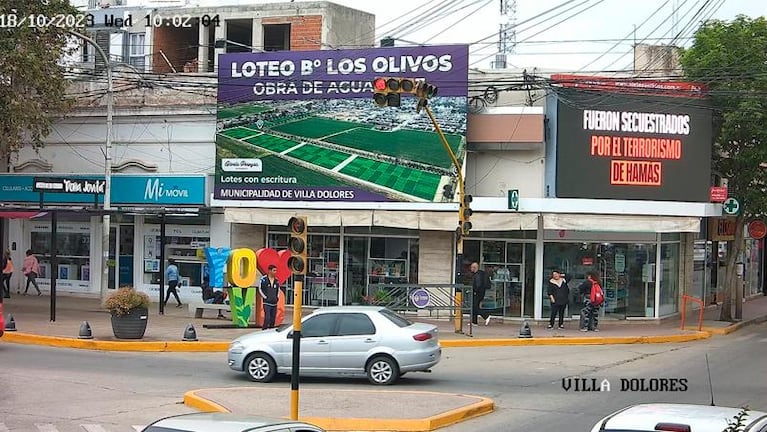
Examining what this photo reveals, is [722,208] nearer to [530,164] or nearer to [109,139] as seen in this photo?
[530,164]

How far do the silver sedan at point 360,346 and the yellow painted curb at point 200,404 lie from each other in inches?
105

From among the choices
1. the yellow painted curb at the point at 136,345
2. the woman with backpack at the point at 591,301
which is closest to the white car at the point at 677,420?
the yellow painted curb at the point at 136,345

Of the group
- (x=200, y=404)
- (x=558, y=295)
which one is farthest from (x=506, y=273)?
(x=200, y=404)

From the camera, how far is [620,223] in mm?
30188

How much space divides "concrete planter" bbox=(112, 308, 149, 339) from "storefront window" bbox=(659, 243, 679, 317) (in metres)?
16.6

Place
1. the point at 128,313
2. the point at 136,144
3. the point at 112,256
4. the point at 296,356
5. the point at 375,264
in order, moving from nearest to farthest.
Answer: the point at 296,356
the point at 128,313
the point at 375,264
the point at 136,144
the point at 112,256

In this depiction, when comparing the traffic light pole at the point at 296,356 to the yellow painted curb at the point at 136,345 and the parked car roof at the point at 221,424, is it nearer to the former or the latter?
the parked car roof at the point at 221,424

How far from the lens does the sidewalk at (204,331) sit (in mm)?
24297

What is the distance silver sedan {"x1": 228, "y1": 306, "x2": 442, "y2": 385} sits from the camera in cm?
1834

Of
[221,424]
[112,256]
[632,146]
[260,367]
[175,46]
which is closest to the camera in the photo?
[221,424]

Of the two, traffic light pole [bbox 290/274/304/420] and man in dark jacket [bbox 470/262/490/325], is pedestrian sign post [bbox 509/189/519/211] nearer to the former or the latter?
man in dark jacket [bbox 470/262/490/325]

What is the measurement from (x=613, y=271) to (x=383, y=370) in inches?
588

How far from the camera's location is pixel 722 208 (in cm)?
3241

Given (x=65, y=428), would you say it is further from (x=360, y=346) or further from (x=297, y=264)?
(x=360, y=346)
